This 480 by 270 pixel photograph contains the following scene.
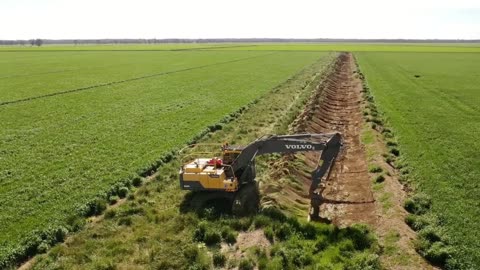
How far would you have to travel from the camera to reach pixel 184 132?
26.1 m

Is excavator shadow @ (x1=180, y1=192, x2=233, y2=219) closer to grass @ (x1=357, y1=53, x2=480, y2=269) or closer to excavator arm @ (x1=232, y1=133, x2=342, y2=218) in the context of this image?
excavator arm @ (x1=232, y1=133, x2=342, y2=218)

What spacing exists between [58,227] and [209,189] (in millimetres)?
5105

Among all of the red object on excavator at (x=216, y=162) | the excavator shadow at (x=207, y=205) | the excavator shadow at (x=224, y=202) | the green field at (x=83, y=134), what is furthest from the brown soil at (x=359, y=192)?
the green field at (x=83, y=134)

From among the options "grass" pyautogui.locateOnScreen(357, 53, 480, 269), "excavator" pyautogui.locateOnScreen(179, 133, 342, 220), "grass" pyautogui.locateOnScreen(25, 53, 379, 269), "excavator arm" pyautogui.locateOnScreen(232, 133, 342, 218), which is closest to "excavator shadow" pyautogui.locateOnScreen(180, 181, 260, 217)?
"excavator" pyautogui.locateOnScreen(179, 133, 342, 220)

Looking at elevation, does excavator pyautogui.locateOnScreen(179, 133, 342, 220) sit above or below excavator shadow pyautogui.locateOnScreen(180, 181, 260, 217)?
above

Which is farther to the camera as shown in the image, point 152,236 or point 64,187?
point 64,187

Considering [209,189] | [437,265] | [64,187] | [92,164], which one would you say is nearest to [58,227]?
[64,187]

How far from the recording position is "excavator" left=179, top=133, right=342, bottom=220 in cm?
1449

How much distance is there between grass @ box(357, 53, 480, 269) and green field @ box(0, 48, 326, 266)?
11.8 m

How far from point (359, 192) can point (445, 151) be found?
271 inches

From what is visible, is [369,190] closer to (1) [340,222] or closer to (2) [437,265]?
(1) [340,222]

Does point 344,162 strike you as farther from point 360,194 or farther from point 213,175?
point 213,175

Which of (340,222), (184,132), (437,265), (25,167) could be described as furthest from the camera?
(184,132)

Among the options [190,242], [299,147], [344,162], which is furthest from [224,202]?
[344,162]
